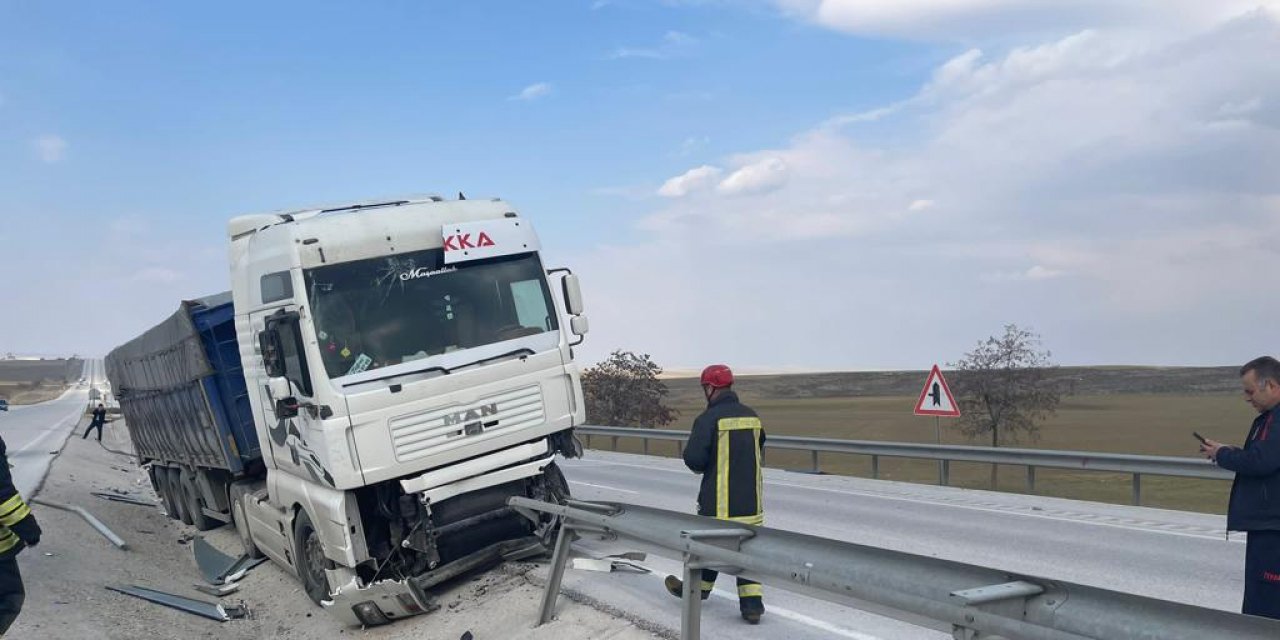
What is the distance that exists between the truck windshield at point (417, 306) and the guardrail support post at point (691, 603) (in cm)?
353

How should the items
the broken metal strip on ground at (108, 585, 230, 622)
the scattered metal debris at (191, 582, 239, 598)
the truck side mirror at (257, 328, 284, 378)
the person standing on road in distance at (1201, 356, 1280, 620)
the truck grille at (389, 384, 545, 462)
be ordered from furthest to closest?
1. the scattered metal debris at (191, 582, 239, 598)
2. the broken metal strip on ground at (108, 585, 230, 622)
3. the truck side mirror at (257, 328, 284, 378)
4. the truck grille at (389, 384, 545, 462)
5. the person standing on road in distance at (1201, 356, 1280, 620)

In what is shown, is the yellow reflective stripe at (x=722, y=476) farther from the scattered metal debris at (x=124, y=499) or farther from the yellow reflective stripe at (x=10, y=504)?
the scattered metal debris at (x=124, y=499)

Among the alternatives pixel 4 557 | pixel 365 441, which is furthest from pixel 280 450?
pixel 4 557

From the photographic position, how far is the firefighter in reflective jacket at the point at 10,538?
275 inches

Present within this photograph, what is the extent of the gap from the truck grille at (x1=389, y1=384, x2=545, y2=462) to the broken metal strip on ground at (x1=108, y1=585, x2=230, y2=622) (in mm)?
3400

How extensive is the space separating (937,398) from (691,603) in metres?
12.5

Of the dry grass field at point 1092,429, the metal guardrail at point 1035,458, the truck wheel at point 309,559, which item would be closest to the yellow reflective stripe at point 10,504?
the truck wheel at point 309,559

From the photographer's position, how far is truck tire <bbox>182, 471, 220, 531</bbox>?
14.6 metres

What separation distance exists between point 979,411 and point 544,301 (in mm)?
21900

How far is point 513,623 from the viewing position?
295 inches

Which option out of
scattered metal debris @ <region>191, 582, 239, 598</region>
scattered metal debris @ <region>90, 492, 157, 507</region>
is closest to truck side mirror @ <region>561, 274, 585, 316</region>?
scattered metal debris @ <region>191, 582, 239, 598</region>

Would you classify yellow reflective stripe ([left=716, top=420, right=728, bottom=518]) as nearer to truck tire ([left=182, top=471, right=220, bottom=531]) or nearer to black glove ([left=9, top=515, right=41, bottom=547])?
black glove ([left=9, top=515, right=41, bottom=547])

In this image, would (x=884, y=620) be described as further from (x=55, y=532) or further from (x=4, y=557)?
(x=55, y=532)

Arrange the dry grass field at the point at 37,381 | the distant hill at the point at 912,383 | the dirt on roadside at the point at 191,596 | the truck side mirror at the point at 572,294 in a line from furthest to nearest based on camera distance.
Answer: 1. the dry grass field at the point at 37,381
2. the distant hill at the point at 912,383
3. the truck side mirror at the point at 572,294
4. the dirt on roadside at the point at 191,596
